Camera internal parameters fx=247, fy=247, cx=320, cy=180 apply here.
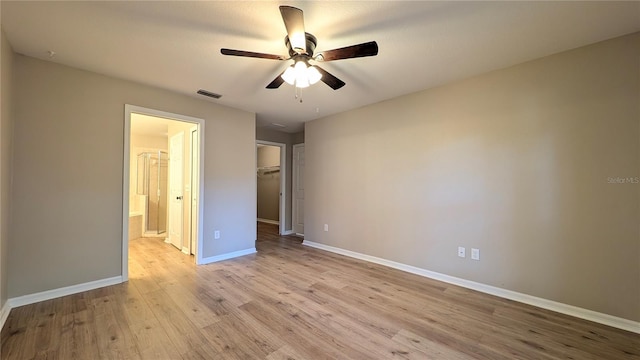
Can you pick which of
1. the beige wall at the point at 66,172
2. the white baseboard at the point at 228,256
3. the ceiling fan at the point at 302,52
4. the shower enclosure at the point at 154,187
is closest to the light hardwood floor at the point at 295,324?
the beige wall at the point at 66,172

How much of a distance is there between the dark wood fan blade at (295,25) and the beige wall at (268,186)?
210 inches

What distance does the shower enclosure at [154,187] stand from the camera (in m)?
5.47

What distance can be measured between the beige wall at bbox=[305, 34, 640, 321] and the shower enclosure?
4533mm

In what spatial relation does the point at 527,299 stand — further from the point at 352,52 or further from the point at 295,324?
the point at 352,52

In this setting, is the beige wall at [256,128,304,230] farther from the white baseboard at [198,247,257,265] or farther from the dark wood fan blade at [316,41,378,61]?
→ the dark wood fan blade at [316,41,378,61]

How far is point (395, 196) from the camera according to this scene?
141 inches

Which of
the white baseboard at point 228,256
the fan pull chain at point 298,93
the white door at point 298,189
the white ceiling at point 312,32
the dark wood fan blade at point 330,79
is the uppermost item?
the white ceiling at point 312,32

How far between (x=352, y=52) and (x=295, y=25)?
44cm

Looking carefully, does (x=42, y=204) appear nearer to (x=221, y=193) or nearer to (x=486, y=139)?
(x=221, y=193)

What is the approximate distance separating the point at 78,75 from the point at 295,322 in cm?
344

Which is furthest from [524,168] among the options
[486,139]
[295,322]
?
[295,322]

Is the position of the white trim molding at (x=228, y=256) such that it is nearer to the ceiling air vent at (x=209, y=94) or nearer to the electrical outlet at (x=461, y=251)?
the ceiling air vent at (x=209, y=94)

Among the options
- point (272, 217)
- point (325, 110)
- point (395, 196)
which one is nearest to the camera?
point (395, 196)

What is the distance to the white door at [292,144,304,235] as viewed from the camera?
19.1ft
